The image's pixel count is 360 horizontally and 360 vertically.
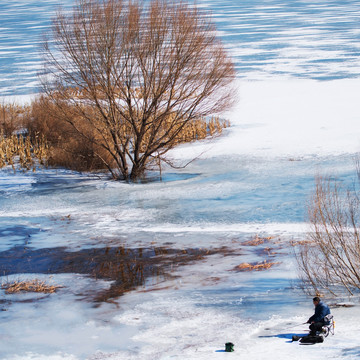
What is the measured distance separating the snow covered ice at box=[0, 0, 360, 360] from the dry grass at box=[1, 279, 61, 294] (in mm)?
199

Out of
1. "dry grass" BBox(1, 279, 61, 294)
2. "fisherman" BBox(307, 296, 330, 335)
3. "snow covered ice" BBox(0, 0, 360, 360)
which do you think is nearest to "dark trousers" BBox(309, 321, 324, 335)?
"fisherman" BBox(307, 296, 330, 335)

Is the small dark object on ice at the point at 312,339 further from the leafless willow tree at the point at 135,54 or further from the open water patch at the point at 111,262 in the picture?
the leafless willow tree at the point at 135,54

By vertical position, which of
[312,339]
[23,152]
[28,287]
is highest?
[23,152]

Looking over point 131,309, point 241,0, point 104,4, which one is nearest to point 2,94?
point 104,4

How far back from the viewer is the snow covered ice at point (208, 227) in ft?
23.8

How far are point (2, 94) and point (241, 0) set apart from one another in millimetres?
31495

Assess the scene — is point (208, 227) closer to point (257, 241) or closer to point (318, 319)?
point (257, 241)

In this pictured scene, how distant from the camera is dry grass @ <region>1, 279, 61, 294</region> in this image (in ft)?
29.2

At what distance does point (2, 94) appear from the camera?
25.6 meters

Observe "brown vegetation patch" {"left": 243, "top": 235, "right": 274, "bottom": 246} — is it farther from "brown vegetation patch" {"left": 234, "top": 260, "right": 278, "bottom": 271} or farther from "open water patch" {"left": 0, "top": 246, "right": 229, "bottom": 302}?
"brown vegetation patch" {"left": 234, "top": 260, "right": 278, "bottom": 271}

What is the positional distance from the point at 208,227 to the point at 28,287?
397 centimetres

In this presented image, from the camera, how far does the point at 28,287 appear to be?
8992mm

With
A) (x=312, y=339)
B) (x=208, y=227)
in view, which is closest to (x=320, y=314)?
(x=312, y=339)

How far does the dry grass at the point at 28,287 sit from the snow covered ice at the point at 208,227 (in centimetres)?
20
